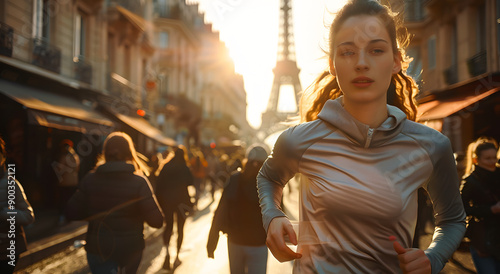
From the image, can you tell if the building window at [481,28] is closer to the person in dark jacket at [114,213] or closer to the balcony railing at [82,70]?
the balcony railing at [82,70]

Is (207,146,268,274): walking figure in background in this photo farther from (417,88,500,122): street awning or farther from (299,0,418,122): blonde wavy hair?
(417,88,500,122): street awning

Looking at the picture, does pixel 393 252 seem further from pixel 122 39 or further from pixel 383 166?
pixel 122 39

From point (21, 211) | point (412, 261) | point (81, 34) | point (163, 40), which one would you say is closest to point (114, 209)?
point (21, 211)

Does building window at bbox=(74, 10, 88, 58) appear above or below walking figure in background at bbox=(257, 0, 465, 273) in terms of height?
above

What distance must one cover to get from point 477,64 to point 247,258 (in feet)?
41.7

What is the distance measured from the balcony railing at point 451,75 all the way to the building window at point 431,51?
2171 mm

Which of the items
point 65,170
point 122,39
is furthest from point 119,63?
point 65,170

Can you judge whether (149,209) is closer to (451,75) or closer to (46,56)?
(46,56)

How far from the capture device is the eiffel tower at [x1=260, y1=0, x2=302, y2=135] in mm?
60250

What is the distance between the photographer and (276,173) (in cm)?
169

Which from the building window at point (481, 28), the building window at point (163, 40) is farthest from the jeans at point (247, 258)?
the building window at point (163, 40)

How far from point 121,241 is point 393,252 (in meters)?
3.27

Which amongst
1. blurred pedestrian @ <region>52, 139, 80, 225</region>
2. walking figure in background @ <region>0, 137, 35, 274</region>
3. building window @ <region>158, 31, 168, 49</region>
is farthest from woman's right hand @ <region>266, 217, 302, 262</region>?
building window @ <region>158, 31, 168, 49</region>

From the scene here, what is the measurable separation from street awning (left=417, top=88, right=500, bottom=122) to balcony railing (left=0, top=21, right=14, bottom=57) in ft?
34.2
